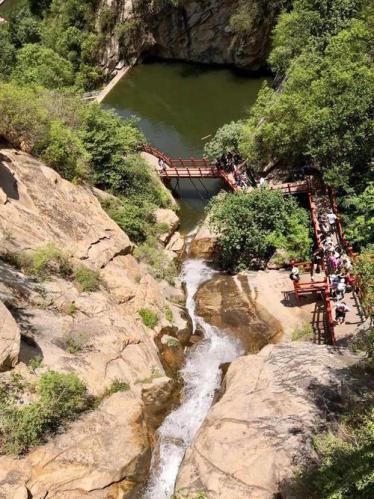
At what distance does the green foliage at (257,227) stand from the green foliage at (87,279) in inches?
288

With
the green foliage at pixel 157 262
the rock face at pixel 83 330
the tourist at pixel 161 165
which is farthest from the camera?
the tourist at pixel 161 165

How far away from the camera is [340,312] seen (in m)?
19.3

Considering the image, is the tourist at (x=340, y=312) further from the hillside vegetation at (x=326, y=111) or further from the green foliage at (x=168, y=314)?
the green foliage at (x=168, y=314)

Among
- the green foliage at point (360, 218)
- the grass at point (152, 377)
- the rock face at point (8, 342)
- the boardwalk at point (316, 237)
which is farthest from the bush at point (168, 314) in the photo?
the green foliage at point (360, 218)

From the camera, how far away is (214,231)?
26.8 metres

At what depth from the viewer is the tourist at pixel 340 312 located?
19250 millimetres

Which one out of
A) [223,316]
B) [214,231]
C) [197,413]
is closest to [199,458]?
[197,413]

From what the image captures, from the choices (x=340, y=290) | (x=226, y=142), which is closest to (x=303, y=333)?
(x=340, y=290)

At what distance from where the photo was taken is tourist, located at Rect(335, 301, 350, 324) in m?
19.2

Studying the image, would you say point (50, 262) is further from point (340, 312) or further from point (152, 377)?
point (340, 312)

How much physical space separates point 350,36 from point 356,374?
1990 cm

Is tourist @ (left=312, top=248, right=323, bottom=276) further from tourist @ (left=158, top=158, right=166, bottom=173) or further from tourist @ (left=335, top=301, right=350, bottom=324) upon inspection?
tourist @ (left=158, top=158, right=166, bottom=173)

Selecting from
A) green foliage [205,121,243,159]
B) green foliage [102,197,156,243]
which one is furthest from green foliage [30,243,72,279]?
green foliage [205,121,243,159]

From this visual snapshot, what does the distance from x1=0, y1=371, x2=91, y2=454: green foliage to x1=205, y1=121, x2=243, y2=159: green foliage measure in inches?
789
